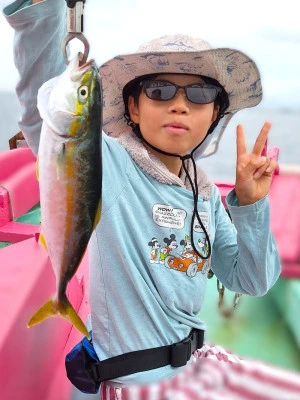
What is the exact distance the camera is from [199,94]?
138 centimetres

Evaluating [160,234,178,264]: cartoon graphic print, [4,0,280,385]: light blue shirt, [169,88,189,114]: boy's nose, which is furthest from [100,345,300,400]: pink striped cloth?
[169,88,189,114]: boy's nose

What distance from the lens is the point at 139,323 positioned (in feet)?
4.55

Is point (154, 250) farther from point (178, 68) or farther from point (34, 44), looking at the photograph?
point (34, 44)

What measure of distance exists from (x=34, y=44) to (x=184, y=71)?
1.44 ft

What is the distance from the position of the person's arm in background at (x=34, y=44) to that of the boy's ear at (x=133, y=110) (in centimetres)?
27

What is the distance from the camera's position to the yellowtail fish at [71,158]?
→ 0.95m

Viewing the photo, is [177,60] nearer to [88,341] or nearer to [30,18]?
[30,18]

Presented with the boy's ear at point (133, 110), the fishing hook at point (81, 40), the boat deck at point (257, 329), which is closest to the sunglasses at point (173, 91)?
the boy's ear at point (133, 110)

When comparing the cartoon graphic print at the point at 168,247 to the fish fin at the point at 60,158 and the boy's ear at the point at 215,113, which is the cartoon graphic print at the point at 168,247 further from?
the fish fin at the point at 60,158

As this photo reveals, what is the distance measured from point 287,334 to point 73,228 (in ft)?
6.69

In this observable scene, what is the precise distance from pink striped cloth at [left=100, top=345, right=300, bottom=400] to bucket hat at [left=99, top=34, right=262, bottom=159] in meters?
0.82

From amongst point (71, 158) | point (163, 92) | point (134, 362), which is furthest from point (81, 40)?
point (134, 362)

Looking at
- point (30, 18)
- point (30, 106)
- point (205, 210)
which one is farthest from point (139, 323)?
point (30, 18)

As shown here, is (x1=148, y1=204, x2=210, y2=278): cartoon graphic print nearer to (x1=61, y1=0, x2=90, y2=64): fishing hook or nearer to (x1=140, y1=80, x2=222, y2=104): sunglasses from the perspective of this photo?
(x1=140, y1=80, x2=222, y2=104): sunglasses
